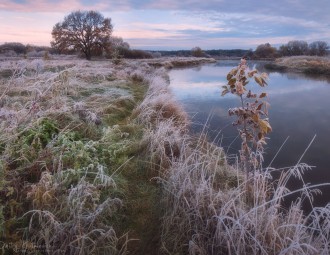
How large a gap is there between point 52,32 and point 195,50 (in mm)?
35490

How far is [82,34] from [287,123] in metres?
35.2

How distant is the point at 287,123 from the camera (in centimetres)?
880

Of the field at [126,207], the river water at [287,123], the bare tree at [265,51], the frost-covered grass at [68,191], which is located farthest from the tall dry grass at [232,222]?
the bare tree at [265,51]

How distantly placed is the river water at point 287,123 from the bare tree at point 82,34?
2634 cm

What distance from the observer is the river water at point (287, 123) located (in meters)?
6.00

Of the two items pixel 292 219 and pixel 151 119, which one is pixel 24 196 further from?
pixel 151 119

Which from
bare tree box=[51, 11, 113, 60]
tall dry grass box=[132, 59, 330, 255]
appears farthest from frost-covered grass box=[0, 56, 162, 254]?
bare tree box=[51, 11, 113, 60]

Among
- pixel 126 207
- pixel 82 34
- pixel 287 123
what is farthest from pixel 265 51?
pixel 126 207

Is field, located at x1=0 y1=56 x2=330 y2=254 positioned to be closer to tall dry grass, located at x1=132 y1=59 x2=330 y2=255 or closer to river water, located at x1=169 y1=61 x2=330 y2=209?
tall dry grass, located at x1=132 y1=59 x2=330 y2=255

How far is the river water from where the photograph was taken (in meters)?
6.00

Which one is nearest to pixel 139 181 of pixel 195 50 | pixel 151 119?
pixel 151 119

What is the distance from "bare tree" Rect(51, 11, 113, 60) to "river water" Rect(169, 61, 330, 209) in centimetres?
2634

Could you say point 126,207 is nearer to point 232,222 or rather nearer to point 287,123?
point 232,222

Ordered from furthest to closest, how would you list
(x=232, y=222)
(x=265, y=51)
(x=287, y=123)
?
(x=265, y=51)
(x=287, y=123)
(x=232, y=222)
